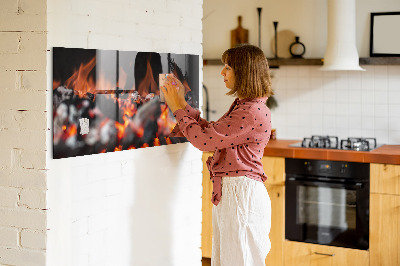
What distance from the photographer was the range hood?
459 cm

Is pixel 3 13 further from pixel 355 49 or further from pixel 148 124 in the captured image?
pixel 355 49

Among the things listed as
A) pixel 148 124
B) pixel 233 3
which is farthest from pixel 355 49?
pixel 148 124

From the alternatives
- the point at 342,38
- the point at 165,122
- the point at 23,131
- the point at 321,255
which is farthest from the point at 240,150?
the point at 342,38

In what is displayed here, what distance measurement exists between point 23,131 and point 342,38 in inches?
114

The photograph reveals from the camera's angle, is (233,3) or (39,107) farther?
(233,3)

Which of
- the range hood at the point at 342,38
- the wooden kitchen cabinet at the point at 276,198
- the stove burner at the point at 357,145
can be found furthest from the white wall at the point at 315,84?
the wooden kitchen cabinet at the point at 276,198

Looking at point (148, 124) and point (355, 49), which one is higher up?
point (355, 49)

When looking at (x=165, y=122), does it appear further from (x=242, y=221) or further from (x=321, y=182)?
(x=321, y=182)

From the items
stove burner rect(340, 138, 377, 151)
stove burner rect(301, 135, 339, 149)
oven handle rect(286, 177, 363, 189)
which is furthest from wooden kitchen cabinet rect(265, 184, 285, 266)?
stove burner rect(340, 138, 377, 151)


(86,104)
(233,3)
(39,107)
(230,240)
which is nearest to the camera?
(39,107)

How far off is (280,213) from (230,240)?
1.67m

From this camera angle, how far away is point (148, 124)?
2998mm

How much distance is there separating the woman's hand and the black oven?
63.7 inches

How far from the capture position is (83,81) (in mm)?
2555
